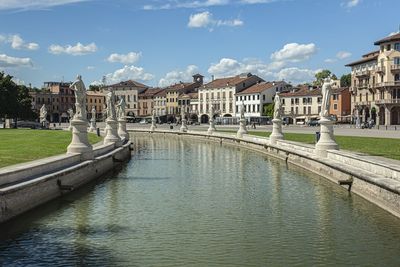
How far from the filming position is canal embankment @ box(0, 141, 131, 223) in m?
15.5

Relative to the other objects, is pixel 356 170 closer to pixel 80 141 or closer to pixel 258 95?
pixel 80 141

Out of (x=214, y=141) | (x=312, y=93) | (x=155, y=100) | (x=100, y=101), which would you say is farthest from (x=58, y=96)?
(x=214, y=141)

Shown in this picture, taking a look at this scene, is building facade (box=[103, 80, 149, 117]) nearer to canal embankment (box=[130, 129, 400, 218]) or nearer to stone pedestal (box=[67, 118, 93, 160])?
canal embankment (box=[130, 129, 400, 218])

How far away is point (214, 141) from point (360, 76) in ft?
204

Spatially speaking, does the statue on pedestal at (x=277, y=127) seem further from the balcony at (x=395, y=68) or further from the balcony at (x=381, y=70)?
the balcony at (x=381, y=70)

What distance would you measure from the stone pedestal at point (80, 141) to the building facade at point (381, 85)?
77074 millimetres

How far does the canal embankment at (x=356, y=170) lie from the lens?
16.8 meters

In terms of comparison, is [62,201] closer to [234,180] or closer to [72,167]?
[72,167]

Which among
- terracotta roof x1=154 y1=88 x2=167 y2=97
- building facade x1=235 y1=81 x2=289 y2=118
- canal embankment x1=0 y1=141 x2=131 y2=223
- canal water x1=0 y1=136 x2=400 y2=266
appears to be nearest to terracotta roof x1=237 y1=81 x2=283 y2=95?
building facade x1=235 y1=81 x2=289 y2=118

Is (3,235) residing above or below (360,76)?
below

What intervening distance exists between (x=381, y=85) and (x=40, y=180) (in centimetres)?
9471

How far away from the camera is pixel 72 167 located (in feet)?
72.0

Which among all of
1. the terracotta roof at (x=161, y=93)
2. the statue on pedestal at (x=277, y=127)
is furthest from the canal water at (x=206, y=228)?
the terracotta roof at (x=161, y=93)

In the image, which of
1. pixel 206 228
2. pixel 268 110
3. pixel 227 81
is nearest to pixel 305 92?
pixel 268 110
